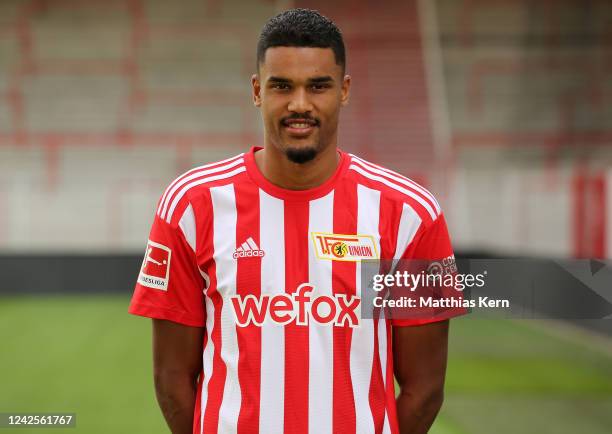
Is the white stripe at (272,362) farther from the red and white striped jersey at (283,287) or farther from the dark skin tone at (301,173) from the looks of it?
the dark skin tone at (301,173)

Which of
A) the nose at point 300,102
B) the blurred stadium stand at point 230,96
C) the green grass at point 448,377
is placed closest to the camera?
the nose at point 300,102

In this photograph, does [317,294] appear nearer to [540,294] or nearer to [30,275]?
[540,294]

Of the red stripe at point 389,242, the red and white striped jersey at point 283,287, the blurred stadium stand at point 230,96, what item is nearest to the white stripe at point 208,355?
the red and white striped jersey at point 283,287

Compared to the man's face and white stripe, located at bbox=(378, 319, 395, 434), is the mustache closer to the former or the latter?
the man's face

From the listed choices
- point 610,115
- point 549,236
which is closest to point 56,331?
point 549,236

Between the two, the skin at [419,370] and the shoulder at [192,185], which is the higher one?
the shoulder at [192,185]

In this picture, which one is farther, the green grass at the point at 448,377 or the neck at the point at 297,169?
the green grass at the point at 448,377

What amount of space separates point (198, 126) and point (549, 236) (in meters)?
6.48

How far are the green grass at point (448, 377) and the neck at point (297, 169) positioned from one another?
3048 millimetres

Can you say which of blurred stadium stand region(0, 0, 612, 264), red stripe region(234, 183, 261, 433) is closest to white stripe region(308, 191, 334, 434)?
red stripe region(234, 183, 261, 433)

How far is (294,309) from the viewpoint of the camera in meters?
1.72

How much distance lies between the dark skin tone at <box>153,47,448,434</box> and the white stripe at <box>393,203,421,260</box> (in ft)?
0.56

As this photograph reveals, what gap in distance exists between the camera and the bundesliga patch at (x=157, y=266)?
5.84 ft

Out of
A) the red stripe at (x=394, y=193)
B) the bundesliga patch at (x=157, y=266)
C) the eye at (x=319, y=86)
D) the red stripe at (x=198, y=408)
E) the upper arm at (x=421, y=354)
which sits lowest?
the red stripe at (x=198, y=408)
